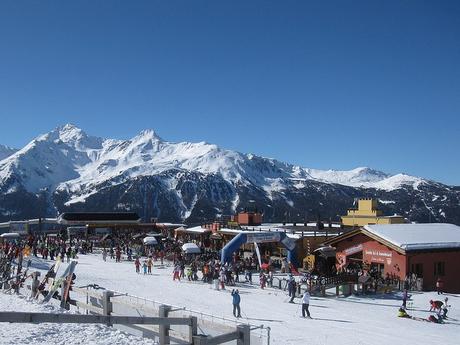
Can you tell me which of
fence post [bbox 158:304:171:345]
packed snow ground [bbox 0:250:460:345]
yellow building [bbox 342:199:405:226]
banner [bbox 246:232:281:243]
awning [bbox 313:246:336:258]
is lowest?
packed snow ground [bbox 0:250:460:345]

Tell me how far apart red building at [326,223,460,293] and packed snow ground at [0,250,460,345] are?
3373mm

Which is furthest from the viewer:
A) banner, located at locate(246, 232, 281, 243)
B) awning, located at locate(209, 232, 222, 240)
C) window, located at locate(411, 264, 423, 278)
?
awning, located at locate(209, 232, 222, 240)

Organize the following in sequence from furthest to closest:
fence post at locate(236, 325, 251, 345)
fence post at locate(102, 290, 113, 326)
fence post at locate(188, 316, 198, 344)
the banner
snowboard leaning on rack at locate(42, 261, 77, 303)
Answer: the banner → snowboard leaning on rack at locate(42, 261, 77, 303) → fence post at locate(102, 290, 113, 326) → fence post at locate(188, 316, 198, 344) → fence post at locate(236, 325, 251, 345)

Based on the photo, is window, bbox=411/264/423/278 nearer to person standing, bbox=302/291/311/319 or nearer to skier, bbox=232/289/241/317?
person standing, bbox=302/291/311/319

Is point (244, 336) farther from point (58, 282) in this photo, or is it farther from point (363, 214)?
point (363, 214)

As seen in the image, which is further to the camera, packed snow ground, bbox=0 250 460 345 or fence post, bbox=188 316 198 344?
packed snow ground, bbox=0 250 460 345

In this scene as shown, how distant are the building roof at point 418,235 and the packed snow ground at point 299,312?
4.00 m

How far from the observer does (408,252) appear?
28969mm

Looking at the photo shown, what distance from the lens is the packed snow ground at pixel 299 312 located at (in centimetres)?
1568

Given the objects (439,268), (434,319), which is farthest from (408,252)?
(434,319)

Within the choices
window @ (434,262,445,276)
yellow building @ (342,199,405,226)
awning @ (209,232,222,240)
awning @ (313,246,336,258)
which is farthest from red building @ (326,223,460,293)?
yellow building @ (342,199,405,226)

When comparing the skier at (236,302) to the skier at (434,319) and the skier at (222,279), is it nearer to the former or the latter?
the skier at (434,319)

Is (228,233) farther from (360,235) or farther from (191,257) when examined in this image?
(360,235)

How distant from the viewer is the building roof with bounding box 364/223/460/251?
2972 centimetres
